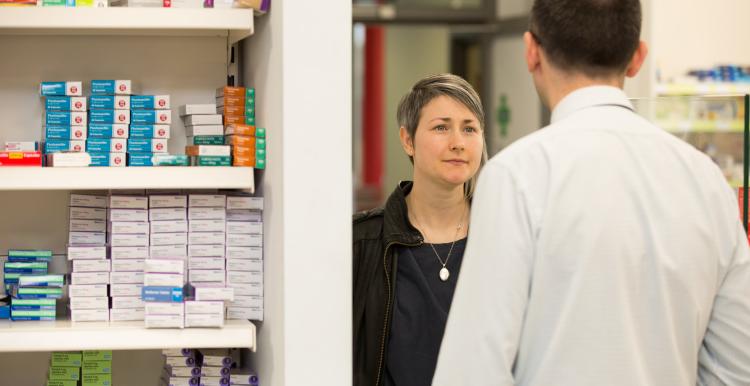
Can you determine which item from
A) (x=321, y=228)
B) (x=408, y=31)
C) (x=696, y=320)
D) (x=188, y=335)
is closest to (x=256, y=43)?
(x=321, y=228)

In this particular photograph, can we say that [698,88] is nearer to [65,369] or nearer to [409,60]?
[409,60]

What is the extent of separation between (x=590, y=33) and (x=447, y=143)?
3.53 feet

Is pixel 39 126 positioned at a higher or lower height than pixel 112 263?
higher

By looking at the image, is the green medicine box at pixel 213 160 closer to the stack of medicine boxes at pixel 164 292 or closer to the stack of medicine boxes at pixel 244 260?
the stack of medicine boxes at pixel 244 260

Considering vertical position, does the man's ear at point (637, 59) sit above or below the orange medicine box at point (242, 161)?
above

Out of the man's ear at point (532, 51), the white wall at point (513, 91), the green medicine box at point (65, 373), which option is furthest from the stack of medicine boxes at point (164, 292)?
the white wall at point (513, 91)

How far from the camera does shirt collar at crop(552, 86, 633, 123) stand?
6.04ft

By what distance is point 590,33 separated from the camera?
181 centimetres

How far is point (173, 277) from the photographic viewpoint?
2682mm

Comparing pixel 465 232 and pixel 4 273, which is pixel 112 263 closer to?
pixel 4 273

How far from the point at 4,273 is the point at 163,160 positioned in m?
0.63

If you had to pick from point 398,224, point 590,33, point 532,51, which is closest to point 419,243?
point 398,224

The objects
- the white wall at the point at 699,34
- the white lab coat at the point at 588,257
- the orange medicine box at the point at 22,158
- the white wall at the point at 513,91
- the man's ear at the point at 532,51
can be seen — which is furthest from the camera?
the white wall at the point at 513,91

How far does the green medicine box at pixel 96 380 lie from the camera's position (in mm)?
2889
